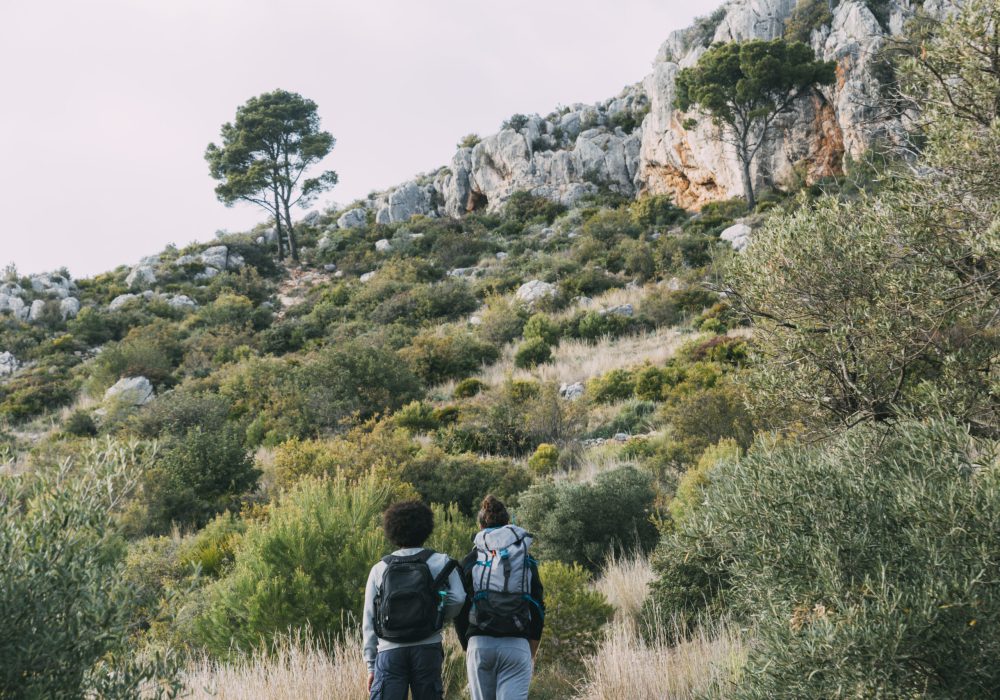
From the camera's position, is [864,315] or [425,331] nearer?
[864,315]

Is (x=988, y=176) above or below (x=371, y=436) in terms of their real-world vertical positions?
above

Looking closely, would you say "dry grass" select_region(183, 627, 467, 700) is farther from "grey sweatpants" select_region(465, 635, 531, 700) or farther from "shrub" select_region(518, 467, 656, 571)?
"shrub" select_region(518, 467, 656, 571)

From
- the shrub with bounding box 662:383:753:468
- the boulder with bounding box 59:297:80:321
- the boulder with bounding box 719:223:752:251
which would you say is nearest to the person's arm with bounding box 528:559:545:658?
the shrub with bounding box 662:383:753:468

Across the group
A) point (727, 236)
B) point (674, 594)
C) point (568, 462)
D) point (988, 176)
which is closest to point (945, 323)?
point (988, 176)

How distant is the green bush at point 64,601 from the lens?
2396mm

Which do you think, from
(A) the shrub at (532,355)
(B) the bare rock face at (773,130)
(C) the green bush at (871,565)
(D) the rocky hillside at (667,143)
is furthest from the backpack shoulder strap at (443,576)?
(B) the bare rock face at (773,130)

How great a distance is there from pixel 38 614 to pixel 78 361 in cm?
2879

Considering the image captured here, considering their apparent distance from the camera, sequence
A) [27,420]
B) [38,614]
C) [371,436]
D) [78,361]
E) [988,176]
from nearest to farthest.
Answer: [38,614], [988,176], [371,436], [27,420], [78,361]

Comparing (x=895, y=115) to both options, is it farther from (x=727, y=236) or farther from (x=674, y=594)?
(x=727, y=236)

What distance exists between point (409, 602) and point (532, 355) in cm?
1660

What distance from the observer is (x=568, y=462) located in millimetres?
11883

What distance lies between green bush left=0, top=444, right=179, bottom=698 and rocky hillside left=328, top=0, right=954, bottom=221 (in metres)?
28.8

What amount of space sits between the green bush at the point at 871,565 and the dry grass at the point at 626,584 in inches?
81.7

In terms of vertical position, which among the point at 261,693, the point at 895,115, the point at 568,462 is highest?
the point at 895,115
